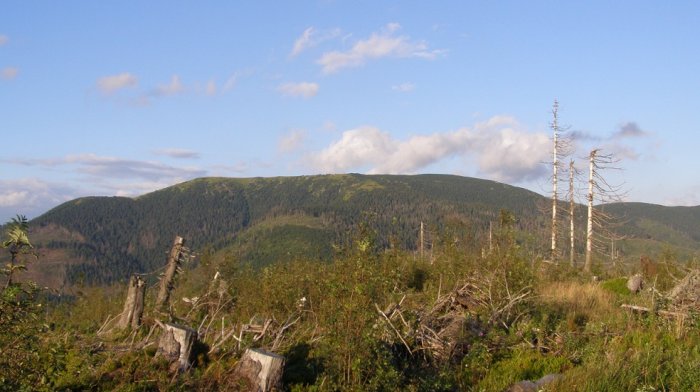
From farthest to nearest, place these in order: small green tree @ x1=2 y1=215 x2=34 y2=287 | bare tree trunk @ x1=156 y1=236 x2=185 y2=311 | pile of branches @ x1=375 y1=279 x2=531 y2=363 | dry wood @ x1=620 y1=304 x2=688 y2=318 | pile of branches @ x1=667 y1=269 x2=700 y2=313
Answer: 1. bare tree trunk @ x1=156 y1=236 x2=185 y2=311
2. pile of branches @ x1=667 y1=269 x2=700 y2=313
3. dry wood @ x1=620 y1=304 x2=688 y2=318
4. pile of branches @ x1=375 y1=279 x2=531 y2=363
5. small green tree @ x1=2 y1=215 x2=34 y2=287

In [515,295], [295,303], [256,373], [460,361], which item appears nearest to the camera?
[256,373]

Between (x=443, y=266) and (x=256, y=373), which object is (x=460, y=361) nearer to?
(x=256, y=373)

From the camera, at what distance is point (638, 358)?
7.93 m

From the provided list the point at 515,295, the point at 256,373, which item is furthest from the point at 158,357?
the point at 515,295

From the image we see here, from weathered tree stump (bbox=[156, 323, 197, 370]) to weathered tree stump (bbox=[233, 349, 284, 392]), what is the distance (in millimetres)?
895

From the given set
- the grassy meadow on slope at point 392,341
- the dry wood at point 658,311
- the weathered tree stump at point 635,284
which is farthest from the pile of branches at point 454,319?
the weathered tree stump at point 635,284

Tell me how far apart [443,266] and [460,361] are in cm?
637

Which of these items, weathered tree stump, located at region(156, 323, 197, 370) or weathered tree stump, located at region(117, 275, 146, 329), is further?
weathered tree stump, located at region(117, 275, 146, 329)

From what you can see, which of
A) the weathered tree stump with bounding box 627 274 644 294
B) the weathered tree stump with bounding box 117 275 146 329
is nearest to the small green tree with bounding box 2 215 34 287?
the weathered tree stump with bounding box 117 275 146 329

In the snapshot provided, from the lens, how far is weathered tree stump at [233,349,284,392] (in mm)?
7207

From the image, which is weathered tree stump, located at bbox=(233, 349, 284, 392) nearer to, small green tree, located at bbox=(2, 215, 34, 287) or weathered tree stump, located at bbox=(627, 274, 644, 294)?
small green tree, located at bbox=(2, 215, 34, 287)

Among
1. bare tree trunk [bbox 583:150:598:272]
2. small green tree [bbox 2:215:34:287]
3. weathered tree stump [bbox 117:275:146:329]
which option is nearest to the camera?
small green tree [bbox 2:215:34:287]

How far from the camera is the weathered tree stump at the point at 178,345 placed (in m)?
7.85

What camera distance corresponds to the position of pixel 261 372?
23.8 feet
